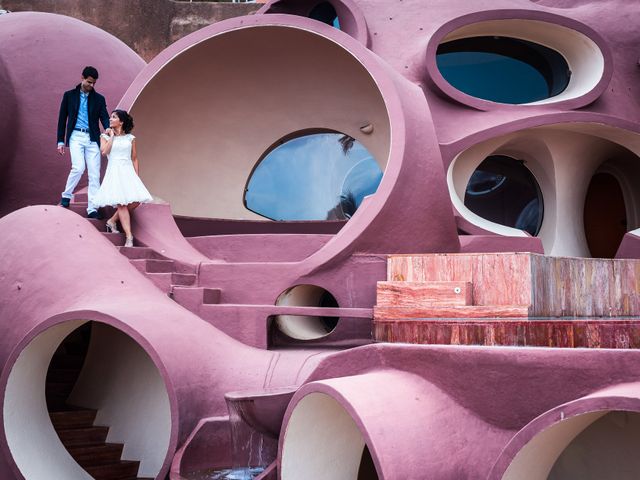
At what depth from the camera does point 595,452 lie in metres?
5.71

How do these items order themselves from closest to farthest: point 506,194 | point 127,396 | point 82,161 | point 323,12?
1. point 127,396
2. point 82,161
3. point 323,12
4. point 506,194

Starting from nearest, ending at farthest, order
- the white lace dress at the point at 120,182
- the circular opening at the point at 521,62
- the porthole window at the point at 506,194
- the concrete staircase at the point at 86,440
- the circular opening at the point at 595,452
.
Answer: the circular opening at the point at 595,452 < the concrete staircase at the point at 86,440 < the white lace dress at the point at 120,182 < the circular opening at the point at 521,62 < the porthole window at the point at 506,194

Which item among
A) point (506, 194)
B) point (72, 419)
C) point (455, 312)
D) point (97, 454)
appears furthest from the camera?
point (506, 194)

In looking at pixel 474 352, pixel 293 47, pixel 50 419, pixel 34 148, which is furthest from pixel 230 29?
pixel 474 352

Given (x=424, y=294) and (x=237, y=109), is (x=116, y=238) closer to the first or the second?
(x=424, y=294)

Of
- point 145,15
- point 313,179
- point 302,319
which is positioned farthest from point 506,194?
point 145,15

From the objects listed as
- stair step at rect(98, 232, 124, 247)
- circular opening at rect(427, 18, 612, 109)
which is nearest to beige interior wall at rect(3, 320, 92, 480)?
stair step at rect(98, 232, 124, 247)

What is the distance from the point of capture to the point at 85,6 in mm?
18000

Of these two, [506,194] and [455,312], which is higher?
[506,194]

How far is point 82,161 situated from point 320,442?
13.6 ft

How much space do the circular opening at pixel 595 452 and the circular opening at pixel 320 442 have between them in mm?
1239

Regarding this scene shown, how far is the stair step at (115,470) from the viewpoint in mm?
7004

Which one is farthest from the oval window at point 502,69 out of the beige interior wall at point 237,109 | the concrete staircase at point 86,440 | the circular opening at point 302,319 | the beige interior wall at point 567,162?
the concrete staircase at point 86,440

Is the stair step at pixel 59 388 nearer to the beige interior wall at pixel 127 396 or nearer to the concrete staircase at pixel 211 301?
the beige interior wall at pixel 127 396
